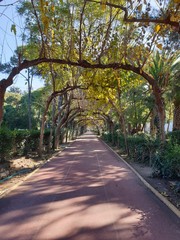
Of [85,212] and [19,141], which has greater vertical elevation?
[19,141]

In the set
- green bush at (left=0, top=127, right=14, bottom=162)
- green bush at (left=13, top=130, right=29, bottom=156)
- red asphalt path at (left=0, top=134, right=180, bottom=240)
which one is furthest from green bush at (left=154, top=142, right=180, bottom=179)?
green bush at (left=13, top=130, right=29, bottom=156)

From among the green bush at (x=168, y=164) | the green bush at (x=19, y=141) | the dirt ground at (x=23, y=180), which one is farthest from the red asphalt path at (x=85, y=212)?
the green bush at (x=19, y=141)

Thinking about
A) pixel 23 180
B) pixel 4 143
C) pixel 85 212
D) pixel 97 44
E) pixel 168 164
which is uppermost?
pixel 97 44

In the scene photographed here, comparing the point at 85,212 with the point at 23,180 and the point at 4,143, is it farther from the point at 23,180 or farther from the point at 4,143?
the point at 4,143

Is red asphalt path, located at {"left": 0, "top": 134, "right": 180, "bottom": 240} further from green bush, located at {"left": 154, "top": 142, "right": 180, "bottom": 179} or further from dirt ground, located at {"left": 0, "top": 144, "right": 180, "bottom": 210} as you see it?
green bush, located at {"left": 154, "top": 142, "right": 180, "bottom": 179}

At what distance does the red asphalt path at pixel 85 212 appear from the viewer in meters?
5.45

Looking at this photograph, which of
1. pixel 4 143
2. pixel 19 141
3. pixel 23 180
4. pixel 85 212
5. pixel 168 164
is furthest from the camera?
pixel 19 141

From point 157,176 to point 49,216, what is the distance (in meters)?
6.05

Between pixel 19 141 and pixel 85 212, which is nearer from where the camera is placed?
pixel 85 212

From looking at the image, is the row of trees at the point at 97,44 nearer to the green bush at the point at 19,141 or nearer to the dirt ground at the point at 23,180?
the dirt ground at the point at 23,180

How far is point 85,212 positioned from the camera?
6770 millimetres

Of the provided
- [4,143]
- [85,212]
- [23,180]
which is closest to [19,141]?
[4,143]

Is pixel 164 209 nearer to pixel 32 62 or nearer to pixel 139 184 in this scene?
pixel 139 184

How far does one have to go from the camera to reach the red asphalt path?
545cm
